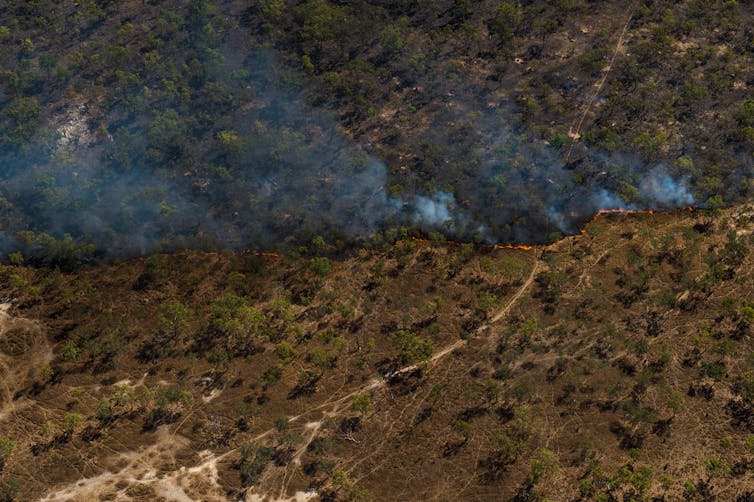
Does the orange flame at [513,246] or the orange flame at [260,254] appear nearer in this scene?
the orange flame at [260,254]

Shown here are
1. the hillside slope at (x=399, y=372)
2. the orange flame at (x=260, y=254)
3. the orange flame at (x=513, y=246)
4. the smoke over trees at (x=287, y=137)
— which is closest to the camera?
the hillside slope at (x=399, y=372)

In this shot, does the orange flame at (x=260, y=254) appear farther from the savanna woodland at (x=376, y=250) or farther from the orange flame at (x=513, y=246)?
the orange flame at (x=513, y=246)

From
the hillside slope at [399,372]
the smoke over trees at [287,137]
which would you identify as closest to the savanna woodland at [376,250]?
the hillside slope at [399,372]

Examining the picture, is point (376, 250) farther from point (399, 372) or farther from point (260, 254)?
point (399, 372)

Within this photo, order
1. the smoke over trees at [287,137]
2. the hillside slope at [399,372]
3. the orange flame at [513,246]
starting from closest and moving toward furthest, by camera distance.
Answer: the hillside slope at [399,372] < the orange flame at [513,246] < the smoke over trees at [287,137]

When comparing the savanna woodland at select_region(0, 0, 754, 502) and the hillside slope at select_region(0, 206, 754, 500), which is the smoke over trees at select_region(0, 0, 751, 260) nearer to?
the savanna woodland at select_region(0, 0, 754, 502)

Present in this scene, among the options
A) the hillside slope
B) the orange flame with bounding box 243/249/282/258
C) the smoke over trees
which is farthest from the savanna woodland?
the orange flame with bounding box 243/249/282/258

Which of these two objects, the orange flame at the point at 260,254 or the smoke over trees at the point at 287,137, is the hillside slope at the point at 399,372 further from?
the smoke over trees at the point at 287,137

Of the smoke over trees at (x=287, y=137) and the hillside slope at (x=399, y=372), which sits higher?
the smoke over trees at (x=287, y=137)

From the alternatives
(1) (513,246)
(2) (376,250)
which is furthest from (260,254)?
(1) (513,246)
